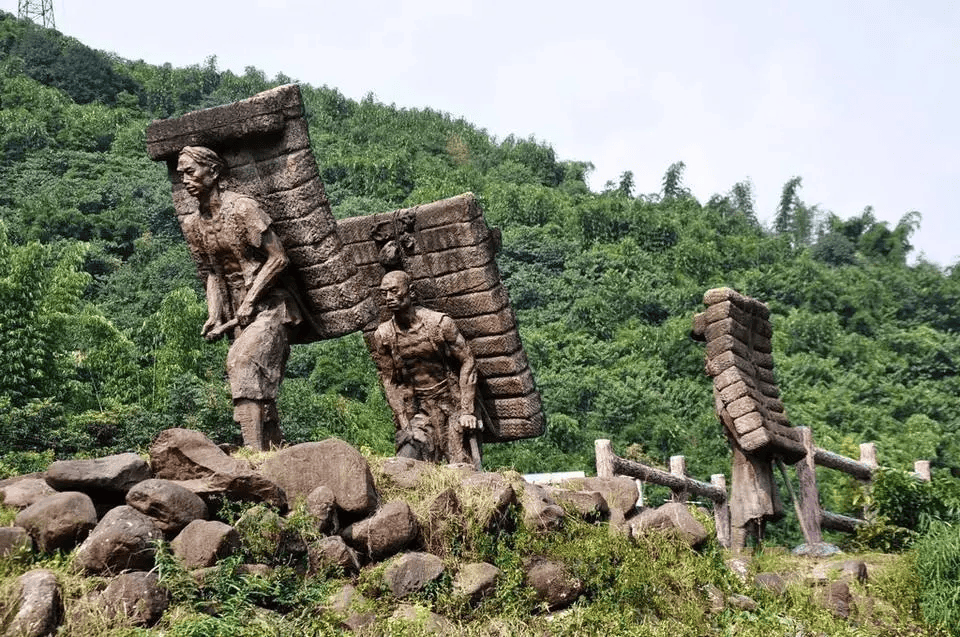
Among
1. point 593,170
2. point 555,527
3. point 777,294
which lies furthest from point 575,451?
point 593,170

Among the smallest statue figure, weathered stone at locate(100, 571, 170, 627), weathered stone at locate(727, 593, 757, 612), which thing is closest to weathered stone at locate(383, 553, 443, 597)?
weathered stone at locate(100, 571, 170, 627)

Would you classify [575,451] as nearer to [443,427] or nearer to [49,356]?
[49,356]

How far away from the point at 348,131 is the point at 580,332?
2199 centimetres

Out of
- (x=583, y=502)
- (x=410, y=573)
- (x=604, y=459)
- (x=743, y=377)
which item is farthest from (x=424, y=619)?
(x=743, y=377)

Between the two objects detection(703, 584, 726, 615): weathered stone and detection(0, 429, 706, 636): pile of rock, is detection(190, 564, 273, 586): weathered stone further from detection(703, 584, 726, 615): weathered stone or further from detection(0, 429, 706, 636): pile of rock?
detection(703, 584, 726, 615): weathered stone

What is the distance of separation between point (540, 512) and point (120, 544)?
2.39 meters

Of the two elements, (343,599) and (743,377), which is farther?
Result: (743,377)

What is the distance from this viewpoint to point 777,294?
119ft

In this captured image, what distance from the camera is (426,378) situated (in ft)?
31.3

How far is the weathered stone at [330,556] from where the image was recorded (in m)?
6.37

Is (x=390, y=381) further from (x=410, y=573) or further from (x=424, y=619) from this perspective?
(x=424, y=619)

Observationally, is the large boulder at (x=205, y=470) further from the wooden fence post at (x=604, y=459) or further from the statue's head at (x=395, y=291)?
the wooden fence post at (x=604, y=459)

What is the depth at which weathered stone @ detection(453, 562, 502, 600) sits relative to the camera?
6445 mm

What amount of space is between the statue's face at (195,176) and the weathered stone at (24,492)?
9.53 feet
